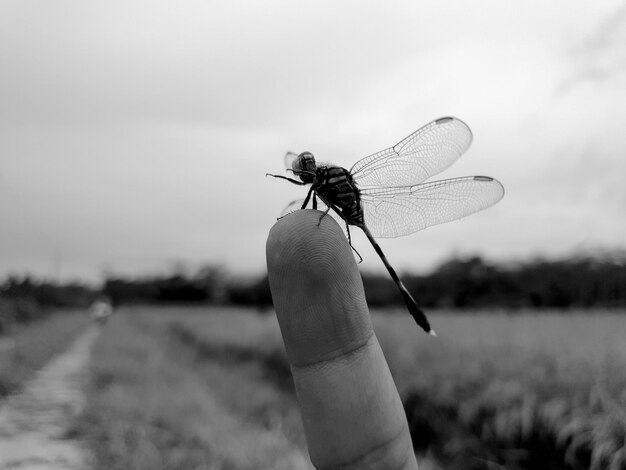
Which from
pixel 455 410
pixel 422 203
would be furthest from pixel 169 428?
pixel 422 203

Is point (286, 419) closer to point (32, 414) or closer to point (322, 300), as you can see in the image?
point (32, 414)

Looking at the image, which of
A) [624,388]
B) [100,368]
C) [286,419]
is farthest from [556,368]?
[100,368]

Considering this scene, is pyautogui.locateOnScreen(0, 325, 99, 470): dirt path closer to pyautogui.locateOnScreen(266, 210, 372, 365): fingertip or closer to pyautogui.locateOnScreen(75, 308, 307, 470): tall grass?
pyautogui.locateOnScreen(75, 308, 307, 470): tall grass

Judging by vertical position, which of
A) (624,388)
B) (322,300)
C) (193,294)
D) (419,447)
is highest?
(193,294)

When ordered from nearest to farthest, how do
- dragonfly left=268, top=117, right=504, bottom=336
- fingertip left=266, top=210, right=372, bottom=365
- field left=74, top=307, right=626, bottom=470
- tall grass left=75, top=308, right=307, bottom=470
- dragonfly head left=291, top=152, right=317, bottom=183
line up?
fingertip left=266, top=210, right=372, bottom=365, dragonfly head left=291, top=152, right=317, bottom=183, dragonfly left=268, top=117, right=504, bottom=336, tall grass left=75, top=308, right=307, bottom=470, field left=74, top=307, right=626, bottom=470

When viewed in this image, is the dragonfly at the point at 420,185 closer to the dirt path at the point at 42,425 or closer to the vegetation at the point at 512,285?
the dirt path at the point at 42,425

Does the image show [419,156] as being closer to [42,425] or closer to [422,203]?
[422,203]

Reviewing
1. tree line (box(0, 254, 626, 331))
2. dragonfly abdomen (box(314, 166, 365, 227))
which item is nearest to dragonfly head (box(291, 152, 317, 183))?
dragonfly abdomen (box(314, 166, 365, 227))
